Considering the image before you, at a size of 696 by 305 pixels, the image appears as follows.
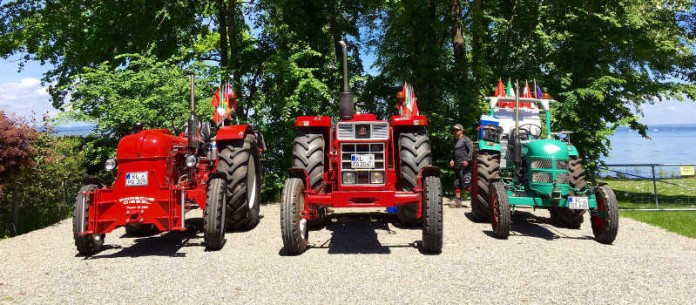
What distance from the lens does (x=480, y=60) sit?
12531 mm

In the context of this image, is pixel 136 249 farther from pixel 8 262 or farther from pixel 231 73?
pixel 231 73

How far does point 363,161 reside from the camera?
19.8 ft

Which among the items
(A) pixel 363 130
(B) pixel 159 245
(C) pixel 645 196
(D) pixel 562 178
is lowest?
(B) pixel 159 245

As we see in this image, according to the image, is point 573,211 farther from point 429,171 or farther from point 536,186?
point 429,171

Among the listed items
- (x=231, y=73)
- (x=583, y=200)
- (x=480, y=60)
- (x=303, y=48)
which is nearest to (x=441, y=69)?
(x=480, y=60)

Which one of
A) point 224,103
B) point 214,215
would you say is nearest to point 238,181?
point 214,215

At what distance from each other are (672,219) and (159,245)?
27.4 feet

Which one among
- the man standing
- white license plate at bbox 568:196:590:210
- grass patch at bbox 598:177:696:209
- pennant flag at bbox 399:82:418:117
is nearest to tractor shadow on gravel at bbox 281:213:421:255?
the man standing

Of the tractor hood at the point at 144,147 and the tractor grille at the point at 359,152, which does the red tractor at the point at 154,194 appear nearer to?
the tractor hood at the point at 144,147

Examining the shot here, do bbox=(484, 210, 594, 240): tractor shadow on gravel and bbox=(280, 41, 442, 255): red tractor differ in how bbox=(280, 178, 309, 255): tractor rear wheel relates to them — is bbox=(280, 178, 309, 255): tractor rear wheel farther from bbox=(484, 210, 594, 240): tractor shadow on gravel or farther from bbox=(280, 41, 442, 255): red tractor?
bbox=(484, 210, 594, 240): tractor shadow on gravel

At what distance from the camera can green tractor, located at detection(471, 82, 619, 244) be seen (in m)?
6.43

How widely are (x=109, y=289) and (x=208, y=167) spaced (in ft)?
9.69

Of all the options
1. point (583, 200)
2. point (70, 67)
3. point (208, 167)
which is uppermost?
point (70, 67)

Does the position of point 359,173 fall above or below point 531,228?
above
